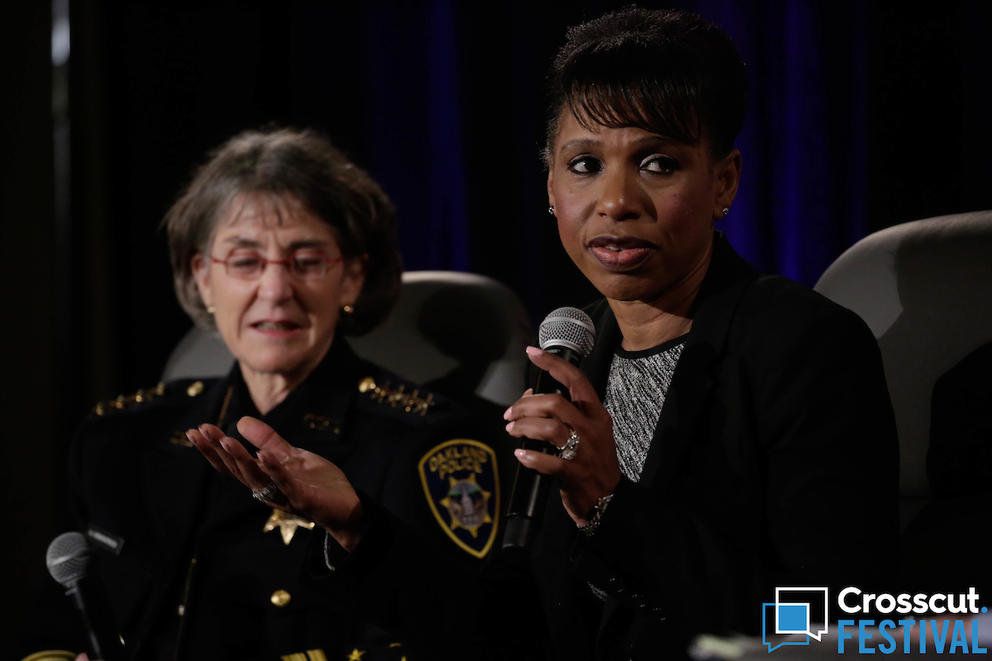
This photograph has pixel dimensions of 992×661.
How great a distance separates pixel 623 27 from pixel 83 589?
0.99 metres

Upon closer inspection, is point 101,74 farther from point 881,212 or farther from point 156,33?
point 881,212

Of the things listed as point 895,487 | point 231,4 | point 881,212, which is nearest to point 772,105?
point 881,212

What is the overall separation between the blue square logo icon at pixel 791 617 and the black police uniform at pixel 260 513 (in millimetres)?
448

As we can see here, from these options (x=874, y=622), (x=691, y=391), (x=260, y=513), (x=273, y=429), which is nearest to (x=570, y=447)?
(x=691, y=391)

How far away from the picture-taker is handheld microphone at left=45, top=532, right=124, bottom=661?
1376 millimetres

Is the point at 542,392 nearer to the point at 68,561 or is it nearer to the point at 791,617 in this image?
the point at 791,617

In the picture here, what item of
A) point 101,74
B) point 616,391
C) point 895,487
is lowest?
point 895,487

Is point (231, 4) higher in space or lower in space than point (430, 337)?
higher

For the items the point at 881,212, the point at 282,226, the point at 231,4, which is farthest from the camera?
the point at 231,4

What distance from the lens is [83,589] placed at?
139 centimetres

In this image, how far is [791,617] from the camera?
0.93 meters

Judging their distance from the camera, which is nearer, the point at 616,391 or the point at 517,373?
the point at 616,391

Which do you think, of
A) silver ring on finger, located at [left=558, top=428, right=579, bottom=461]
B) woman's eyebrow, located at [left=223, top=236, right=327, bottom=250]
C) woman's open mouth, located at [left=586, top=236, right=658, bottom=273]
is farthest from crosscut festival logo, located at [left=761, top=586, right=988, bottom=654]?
woman's eyebrow, located at [left=223, top=236, right=327, bottom=250]

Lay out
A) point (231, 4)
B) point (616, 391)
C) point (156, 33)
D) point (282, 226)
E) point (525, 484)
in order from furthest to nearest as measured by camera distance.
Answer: point (156, 33) < point (231, 4) < point (282, 226) < point (616, 391) < point (525, 484)
